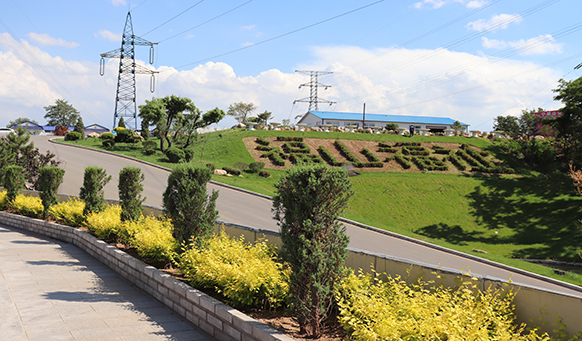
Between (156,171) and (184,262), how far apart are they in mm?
26790

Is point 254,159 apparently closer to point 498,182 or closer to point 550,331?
point 498,182

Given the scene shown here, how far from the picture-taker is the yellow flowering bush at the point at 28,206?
648 inches

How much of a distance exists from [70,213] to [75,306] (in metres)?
8.18

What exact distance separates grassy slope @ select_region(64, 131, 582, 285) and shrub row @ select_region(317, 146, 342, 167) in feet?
12.4

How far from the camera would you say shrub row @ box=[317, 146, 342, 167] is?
129 feet

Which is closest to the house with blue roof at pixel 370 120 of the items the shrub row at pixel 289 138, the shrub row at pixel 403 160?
the shrub row at pixel 289 138

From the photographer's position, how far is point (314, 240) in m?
5.18

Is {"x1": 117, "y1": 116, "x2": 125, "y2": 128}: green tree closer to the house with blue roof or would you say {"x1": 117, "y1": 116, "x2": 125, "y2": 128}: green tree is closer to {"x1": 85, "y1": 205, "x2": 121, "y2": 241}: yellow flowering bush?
the house with blue roof

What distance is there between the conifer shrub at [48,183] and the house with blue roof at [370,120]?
64.0 metres

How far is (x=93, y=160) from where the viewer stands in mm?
36781

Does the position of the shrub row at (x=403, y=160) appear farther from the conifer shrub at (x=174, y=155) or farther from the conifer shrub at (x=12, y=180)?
the conifer shrub at (x=12, y=180)

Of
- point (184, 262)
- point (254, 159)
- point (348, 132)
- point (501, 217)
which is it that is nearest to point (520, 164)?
point (501, 217)

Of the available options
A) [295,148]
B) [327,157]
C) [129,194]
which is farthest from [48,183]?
[327,157]

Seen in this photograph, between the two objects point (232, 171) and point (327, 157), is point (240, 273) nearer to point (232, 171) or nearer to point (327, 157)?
point (232, 171)
